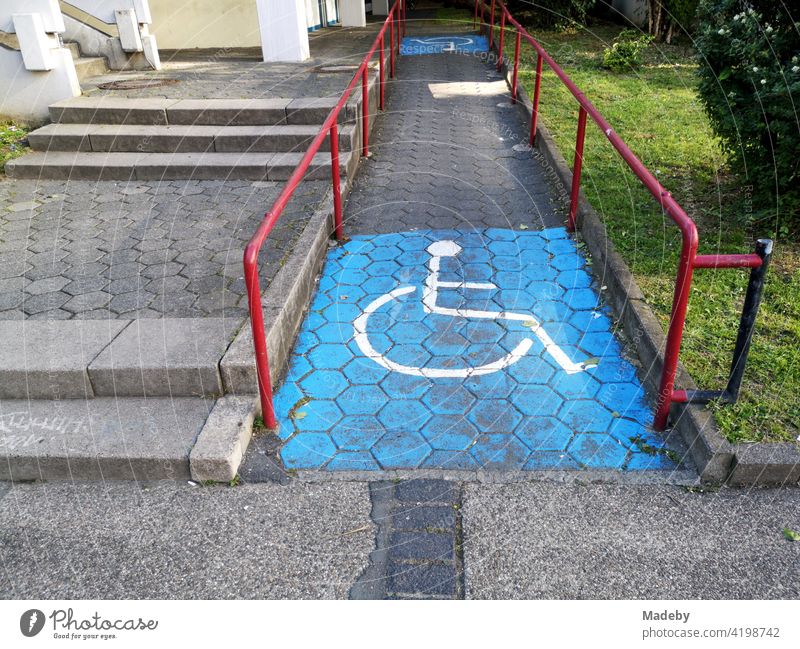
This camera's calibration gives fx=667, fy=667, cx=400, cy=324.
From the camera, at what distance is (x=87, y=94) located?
8.06 metres

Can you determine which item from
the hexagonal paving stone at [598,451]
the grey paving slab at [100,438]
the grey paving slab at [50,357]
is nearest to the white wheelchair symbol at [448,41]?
the grey paving slab at [50,357]

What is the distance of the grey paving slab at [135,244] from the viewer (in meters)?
4.45

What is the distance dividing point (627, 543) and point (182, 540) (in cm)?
192

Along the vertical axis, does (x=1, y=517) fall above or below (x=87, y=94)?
below

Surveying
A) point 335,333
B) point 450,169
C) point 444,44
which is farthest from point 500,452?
point 444,44

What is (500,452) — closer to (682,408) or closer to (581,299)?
(682,408)

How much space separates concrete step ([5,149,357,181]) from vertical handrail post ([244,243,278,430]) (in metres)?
3.45

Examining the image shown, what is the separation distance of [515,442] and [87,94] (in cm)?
721

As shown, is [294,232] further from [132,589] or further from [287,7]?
[287,7]

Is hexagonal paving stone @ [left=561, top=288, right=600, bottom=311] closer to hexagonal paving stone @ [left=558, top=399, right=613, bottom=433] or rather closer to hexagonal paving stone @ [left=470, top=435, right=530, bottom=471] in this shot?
hexagonal paving stone @ [left=558, top=399, right=613, bottom=433]

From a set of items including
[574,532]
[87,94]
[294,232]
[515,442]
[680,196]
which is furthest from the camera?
[87,94]

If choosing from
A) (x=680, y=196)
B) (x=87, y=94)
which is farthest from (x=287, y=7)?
(x=680, y=196)

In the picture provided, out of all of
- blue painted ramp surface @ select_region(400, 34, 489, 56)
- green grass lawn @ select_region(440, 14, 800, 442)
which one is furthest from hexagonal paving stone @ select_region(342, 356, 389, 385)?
blue painted ramp surface @ select_region(400, 34, 489, 56)

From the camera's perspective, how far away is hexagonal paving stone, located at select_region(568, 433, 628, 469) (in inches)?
130
